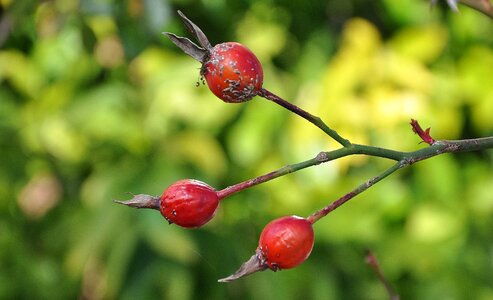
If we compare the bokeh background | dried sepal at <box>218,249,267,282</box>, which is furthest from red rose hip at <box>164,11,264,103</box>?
the bokeh background

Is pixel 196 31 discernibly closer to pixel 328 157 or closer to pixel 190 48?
pixel 190 48

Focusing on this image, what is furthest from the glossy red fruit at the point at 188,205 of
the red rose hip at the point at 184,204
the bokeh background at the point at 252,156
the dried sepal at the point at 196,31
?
the bokeh background at the point at 252,156

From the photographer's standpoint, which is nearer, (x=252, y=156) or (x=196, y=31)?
(x=196, y=31)

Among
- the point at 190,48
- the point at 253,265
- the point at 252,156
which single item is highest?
the point at 190,48

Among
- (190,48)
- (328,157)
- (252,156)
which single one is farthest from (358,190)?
(252,156)

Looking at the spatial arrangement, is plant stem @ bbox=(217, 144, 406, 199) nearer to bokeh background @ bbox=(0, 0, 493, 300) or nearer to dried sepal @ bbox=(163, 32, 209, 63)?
dried sepal @ bbox=(163, 32, 209, 63)

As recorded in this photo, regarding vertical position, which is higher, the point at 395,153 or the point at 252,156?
the point at 395,153

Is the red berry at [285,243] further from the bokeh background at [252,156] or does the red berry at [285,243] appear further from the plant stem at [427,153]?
the bokeh background at [252,156]
